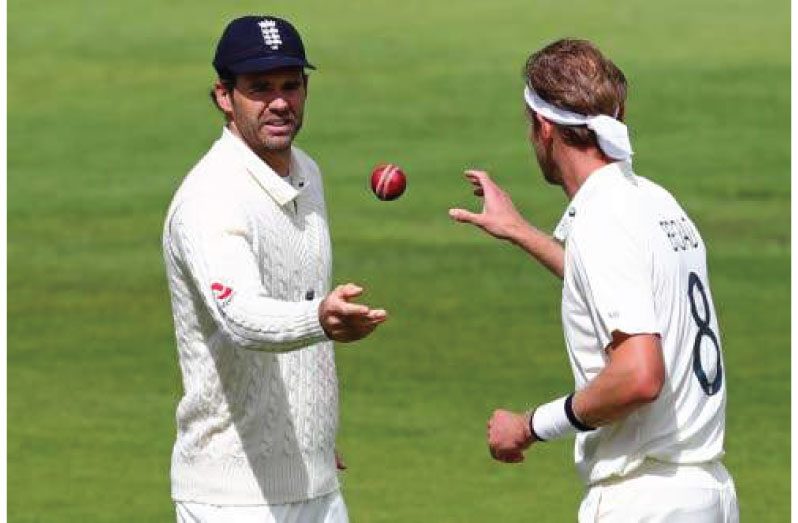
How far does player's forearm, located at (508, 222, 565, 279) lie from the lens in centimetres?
726

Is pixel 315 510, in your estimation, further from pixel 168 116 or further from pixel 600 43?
pixel 600 43

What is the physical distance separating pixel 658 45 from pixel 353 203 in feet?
25.4

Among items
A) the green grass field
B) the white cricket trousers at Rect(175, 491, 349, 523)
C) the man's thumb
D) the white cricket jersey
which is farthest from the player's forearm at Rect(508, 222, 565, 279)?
the green grass field

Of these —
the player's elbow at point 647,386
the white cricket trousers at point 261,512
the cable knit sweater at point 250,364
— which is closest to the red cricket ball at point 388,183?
the cable knit sweater at point 250,364

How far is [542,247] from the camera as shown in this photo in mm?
7262

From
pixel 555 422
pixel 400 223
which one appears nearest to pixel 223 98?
pixel 555 422

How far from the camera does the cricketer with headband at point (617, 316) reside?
20.5 ft

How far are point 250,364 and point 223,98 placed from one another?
735 millimetres

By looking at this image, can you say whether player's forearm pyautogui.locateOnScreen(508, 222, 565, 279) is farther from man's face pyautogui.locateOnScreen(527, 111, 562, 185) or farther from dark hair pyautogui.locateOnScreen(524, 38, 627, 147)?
dark hair pyautogui.locateOnScreen(524, 38, 627, 147)

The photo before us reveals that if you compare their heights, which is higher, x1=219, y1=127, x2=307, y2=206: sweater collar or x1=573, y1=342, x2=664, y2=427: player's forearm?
x1=219, y1=127, x2=307, y2=206: sweater collar

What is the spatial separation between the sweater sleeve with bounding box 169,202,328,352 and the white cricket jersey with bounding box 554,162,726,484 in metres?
0.63

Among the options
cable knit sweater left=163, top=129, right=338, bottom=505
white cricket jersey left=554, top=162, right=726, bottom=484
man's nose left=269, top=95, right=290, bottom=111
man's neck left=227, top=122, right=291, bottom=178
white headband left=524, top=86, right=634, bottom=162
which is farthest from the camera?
man's neck left=227, top=122, right=291, bottom=178

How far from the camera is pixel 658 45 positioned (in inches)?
1104

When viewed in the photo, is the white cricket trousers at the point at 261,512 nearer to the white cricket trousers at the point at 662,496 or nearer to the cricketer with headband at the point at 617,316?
the cricketer with headband at the point at 617,316
